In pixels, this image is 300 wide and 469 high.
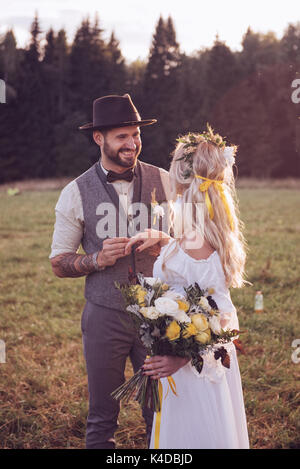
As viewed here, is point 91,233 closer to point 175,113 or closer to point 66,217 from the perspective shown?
point 66,217

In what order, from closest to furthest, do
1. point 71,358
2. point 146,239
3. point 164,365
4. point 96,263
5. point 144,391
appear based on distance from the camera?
point 164,365 < point 144,391 < point 146,239 < point 96,263 < point 71,358

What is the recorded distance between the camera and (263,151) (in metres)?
43.1

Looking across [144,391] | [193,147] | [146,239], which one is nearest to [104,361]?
[144,391]

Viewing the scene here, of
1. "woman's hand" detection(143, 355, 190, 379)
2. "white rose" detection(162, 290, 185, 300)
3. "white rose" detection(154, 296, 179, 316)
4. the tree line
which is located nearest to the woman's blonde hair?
"white rose" detection(162, 290, 185, 300)

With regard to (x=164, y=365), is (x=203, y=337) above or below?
above

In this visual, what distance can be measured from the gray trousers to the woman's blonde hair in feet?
2.57

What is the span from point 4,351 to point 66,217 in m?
3.29

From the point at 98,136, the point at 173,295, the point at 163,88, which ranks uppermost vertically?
the point at 163,88

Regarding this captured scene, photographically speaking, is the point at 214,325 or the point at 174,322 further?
the point at 214,325

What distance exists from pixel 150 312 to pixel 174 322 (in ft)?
0.45

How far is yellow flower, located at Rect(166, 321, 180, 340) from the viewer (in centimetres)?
259

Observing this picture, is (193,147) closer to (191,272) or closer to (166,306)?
(191,272)

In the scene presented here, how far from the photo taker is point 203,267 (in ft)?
9.37

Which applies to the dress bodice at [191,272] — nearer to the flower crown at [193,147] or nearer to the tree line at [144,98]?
the flower crown at [193,147]
